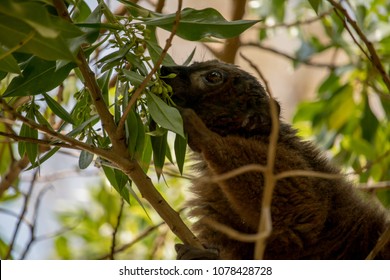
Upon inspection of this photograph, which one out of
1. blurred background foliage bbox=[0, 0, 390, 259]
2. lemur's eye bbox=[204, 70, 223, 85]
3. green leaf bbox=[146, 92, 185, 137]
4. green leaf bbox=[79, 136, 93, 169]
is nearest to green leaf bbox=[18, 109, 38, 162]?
blurred background foliage bbox=[0, 0, 390, 259]

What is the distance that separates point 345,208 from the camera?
3564mm

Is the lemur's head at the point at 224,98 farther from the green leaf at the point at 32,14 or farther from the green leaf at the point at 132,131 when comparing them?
the green leaf at the point at 32,14

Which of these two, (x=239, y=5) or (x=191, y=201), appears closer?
(x=191, y=201)

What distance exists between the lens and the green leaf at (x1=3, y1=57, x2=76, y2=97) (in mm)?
2748

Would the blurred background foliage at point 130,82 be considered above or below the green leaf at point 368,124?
above

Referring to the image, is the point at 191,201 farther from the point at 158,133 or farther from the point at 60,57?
the point at 60,57

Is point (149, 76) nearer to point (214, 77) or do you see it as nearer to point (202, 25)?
point (202, 25)

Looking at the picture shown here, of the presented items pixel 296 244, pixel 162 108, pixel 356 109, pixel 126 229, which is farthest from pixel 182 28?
pixel 126 229

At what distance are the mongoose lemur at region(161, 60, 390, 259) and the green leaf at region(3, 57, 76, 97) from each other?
0.73 metres

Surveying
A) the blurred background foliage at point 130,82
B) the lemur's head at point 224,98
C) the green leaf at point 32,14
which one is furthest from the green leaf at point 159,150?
the green leaf at point 32,14

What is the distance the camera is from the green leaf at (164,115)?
272cm

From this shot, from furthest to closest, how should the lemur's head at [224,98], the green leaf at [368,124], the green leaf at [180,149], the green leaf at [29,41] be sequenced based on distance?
1. the green leaf at [368,124]
2. the lemur's head at [224,98]
3. the green leaf at [180,149]
4. the green leaf at [29,41]

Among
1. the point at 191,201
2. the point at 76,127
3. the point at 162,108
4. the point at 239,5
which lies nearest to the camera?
the point at 162,108

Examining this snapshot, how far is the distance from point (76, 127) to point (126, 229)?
133 inches
